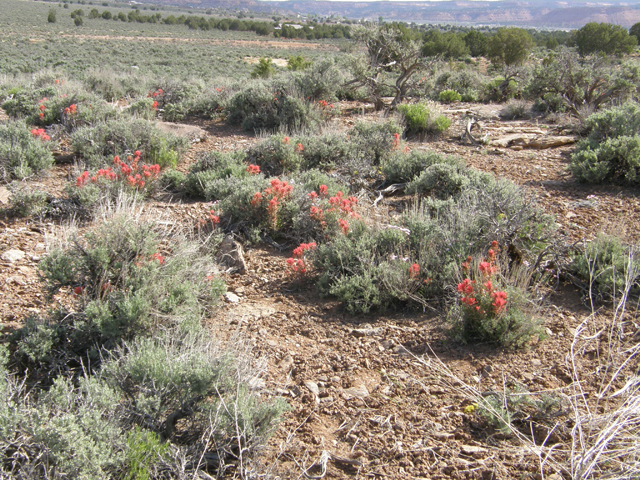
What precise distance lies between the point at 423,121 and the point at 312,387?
20.0 ft

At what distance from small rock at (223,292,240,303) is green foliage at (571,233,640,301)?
8.97 ft

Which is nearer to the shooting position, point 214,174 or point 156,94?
point 214,174

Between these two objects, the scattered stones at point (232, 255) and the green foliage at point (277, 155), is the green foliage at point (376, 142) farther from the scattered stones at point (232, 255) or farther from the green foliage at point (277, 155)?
the scattered stones at point (232, 255)

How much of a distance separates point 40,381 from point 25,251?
1969 mm

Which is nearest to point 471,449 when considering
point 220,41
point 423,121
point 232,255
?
point 232,255

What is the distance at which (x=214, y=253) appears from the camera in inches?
168

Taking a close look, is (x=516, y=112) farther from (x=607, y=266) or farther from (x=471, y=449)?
(x=471, y=449)

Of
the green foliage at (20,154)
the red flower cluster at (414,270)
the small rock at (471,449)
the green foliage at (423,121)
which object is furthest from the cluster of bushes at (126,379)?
the green foliage at (423,121)

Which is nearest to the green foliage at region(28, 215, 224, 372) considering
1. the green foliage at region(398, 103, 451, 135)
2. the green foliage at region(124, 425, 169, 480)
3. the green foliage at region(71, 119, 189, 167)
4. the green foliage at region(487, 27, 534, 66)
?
the green foliage at region(124, 425, 169, 480)

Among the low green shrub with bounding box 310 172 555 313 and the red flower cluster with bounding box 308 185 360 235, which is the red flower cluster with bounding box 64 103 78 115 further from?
the low green shrub with bounding box 310 172 555 313

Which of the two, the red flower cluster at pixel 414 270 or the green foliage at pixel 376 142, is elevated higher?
the green foliage at pixel 376 142

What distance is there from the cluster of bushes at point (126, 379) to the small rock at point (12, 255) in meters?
0.83

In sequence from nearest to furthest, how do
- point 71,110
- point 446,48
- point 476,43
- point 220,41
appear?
point 71,110 → point 446,48 → point 476,43 → point 220,41

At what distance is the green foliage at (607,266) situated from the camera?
329cm
